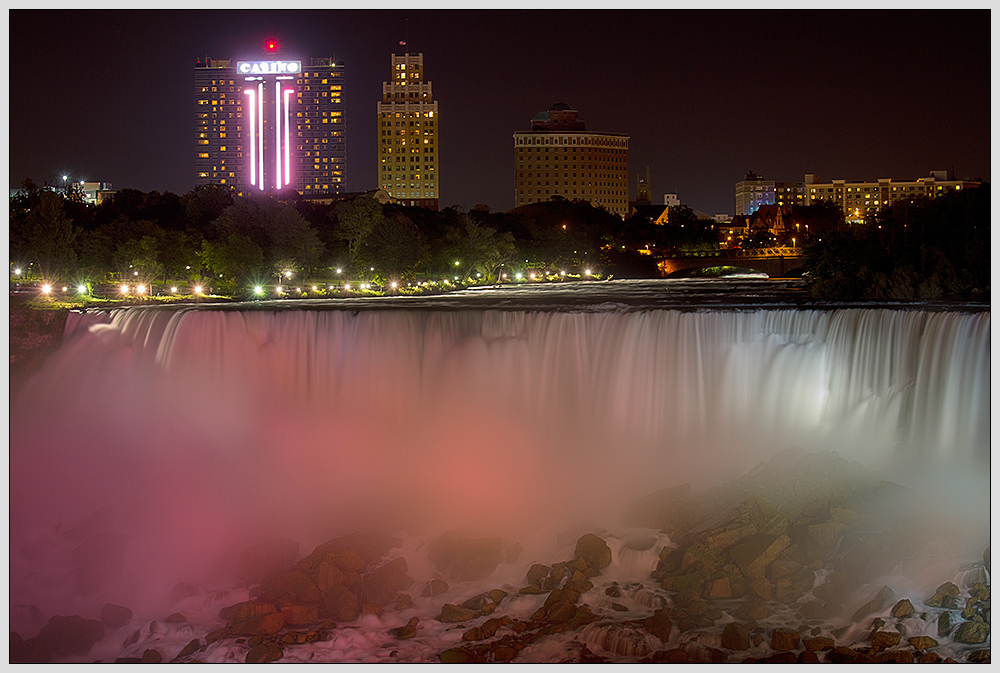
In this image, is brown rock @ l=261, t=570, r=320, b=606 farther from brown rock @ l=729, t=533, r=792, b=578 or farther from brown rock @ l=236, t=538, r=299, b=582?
brown rock @ l=729, t=533, r=792, b=578

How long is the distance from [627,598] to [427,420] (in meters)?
9.32

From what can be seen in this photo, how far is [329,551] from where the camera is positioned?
1770 centimetres

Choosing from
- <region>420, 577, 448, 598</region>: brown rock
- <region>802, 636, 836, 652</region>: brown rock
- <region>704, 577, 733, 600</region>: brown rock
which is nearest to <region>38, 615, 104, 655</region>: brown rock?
<region>420, 577, 448, 598</region>: brown rock

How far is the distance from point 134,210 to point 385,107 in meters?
94.4

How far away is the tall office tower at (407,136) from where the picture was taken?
511 ft

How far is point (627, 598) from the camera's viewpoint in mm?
16297

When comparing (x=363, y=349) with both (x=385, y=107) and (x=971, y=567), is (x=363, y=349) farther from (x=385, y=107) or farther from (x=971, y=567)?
(x=385, y=107)

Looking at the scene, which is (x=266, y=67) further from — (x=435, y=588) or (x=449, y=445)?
(x=435, y=588)

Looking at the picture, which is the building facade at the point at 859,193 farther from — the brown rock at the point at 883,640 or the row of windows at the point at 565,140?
the brown rock at the point at 883,640

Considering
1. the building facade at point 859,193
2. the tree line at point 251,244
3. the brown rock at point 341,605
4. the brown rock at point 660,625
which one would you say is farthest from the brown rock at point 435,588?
the building facade at point 859,193

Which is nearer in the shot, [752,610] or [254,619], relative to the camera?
[752,610]

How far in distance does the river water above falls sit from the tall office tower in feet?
429

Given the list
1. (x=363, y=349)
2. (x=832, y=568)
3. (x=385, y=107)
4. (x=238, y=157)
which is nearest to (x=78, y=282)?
(x=363, y=349)

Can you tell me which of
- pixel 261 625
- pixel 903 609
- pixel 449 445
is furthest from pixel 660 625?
pixel 449 445
